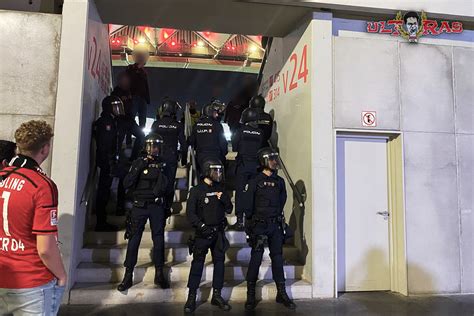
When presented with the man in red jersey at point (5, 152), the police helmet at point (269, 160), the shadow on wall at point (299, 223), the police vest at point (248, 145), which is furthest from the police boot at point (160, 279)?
the man in red jersey at point (5, 152)

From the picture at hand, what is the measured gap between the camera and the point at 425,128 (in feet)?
18.5

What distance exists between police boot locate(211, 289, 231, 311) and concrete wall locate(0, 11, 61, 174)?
2.46m

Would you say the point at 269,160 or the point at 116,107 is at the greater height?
the point at 116,107

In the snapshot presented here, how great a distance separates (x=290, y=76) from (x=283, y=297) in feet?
11.0

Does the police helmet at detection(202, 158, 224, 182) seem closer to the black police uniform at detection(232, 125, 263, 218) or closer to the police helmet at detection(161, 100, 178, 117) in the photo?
the black police uniform at detection(232, 125, 263, 218)

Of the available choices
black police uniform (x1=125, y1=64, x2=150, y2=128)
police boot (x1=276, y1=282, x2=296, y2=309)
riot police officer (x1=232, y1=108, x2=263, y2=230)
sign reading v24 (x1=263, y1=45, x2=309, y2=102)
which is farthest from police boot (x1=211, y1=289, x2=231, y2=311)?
black police uniform (x1=125, y1=64, x2=150, y2=128)

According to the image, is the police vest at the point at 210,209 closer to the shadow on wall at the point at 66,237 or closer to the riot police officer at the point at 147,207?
the riot police officer at the point at 147,207

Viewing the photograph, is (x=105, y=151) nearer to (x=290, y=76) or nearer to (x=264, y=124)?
(x=264, y=124)

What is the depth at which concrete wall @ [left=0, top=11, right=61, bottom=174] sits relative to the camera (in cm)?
473

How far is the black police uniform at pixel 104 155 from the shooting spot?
5.39 meters

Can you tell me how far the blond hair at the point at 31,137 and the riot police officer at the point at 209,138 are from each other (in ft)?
12.0

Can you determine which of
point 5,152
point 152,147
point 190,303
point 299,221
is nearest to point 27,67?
point 152,147

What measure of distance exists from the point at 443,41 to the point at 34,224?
5.99m

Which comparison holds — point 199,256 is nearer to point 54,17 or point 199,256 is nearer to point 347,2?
point 54,17
